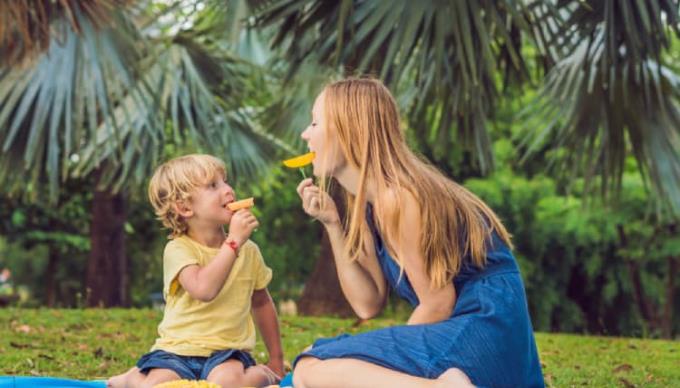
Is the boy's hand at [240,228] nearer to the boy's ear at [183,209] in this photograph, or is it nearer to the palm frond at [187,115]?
the boy's ear at [183,209]

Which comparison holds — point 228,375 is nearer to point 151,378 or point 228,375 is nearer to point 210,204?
point 151,378

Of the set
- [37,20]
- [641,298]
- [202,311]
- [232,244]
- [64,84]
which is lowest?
[641,298]

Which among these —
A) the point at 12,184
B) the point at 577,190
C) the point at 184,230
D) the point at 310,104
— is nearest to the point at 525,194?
the point at 577,190

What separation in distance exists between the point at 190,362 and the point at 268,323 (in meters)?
0.36

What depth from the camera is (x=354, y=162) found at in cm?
344

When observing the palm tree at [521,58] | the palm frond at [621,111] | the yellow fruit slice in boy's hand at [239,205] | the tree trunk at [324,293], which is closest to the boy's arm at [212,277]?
the yellow fruit slice in boy's hand at [239,205]

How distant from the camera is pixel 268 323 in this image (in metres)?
4.09

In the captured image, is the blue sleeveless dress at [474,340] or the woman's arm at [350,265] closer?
the blue sleeveless dress at [474,340]

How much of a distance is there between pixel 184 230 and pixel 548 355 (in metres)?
3.14

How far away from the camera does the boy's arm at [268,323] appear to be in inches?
160

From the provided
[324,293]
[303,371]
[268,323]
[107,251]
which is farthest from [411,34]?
[107,251]

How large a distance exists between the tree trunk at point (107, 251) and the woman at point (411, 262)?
850cm

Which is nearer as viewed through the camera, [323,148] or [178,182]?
[323,148]

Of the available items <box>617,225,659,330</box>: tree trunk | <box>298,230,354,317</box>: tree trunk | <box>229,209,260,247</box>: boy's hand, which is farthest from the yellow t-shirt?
<box>617,225,659,330</box>: tree trunk
